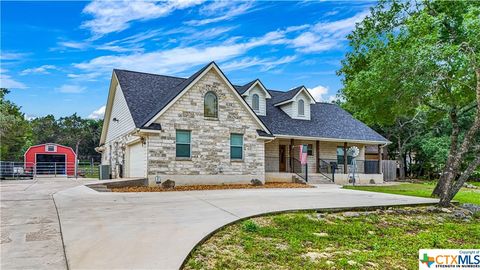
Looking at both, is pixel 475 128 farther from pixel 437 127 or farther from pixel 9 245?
pixel 437 127

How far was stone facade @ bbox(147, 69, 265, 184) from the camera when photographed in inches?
624

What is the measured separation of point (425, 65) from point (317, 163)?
12.8 m

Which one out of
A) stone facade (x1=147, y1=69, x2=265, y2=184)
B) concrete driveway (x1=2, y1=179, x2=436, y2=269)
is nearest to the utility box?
stone facade (x1=147, y1=69, x2=265, y2=184)

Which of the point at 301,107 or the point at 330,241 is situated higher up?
the point at 301,107

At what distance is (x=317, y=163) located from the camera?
2353 centimetres

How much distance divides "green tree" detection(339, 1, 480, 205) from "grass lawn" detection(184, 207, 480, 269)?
372 cm

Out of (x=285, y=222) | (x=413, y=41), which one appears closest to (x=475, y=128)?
(x=413, y=41)

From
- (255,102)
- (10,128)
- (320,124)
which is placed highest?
(255,102)

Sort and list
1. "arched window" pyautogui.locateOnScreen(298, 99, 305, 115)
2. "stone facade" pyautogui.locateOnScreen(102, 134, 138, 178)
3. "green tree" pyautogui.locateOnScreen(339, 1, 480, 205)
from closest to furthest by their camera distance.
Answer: "green tree" pyautogui.locateOnScreen(339, 1, 480, 205), "stone facade" pyautogui.locateOnScreen(102, 134, 138, 178), "arched window" pyautogui.locateOnScreen(298, 99, 305, 115)

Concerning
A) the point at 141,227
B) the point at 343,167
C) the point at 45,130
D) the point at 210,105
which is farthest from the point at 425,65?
the point at 45,130

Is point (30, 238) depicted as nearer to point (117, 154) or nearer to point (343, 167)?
point (117, 154)

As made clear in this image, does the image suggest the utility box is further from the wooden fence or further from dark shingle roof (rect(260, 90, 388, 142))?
the wooden fence

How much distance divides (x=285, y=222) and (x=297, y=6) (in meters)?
10.9

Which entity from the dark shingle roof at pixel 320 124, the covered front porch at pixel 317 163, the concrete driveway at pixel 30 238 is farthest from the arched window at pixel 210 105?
the concrete driveway at pixel 30 238
